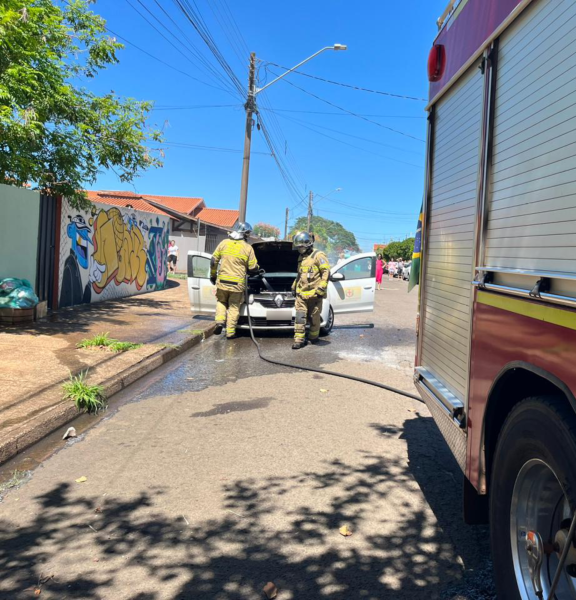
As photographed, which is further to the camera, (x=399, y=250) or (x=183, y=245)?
(x=399, y=250)

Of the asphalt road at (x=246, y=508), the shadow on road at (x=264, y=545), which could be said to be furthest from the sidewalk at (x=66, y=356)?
the shadow on road at (x=264, y=545)

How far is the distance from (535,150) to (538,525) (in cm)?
144

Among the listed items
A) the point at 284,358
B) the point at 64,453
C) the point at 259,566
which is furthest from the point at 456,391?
the point at 284,358

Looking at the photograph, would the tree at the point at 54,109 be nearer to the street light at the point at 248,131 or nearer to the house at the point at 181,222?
the street light at the point at 248,131

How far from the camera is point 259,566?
260 centimetres

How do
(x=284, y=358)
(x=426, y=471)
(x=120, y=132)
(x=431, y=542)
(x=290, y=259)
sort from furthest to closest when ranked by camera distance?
(x=290, y=259), (x=120, y=132), (x=284, y=358), (x=426, y=471), (x=431, y=542)

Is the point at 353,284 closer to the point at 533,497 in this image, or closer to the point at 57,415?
the point at 57,415

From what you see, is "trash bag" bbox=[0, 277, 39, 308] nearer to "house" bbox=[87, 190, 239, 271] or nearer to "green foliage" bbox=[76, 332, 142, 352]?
"green foliage" bbox=[76, 332, 142, 352]

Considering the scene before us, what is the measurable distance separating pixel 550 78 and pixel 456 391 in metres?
1.70

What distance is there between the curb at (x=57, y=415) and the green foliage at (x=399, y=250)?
74438mm

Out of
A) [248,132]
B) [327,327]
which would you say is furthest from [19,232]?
[248,132]

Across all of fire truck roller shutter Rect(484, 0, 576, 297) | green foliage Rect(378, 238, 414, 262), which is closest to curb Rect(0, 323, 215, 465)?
fire truck roller shutter Rect(484, 0, 576, 297)

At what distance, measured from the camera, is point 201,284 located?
9.73 metres

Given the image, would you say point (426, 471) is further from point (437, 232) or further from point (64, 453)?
point (64, 453)
